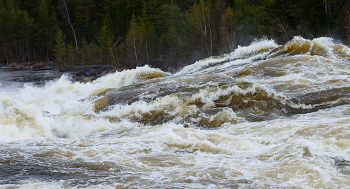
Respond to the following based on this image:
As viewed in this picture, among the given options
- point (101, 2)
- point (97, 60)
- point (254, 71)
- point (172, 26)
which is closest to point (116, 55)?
point (97, 60)

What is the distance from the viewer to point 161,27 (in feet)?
142

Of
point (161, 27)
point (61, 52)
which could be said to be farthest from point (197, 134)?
point (61, 52)

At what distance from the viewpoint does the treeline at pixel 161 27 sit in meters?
30.6

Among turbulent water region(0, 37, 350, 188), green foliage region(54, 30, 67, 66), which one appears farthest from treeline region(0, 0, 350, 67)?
turbulent water region(0, 37, 350, 188)

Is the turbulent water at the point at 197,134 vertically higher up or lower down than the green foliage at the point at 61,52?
lower down

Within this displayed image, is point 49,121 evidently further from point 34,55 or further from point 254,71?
point 34,55

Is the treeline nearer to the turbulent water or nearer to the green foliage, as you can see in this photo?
the green foliage

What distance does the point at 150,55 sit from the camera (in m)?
40.2

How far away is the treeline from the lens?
30562 mm

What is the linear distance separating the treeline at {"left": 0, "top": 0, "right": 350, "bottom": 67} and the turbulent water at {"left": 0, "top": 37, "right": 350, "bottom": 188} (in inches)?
620

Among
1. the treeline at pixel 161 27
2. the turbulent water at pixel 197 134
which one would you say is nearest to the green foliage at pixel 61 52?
the treeline at pixel 161 27

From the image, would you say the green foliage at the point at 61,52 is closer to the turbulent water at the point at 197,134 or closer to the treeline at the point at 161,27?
the treeline at the point at 161,27

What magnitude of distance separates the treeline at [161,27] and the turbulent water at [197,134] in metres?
15.8

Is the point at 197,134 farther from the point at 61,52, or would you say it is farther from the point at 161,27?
the point at 61,52
